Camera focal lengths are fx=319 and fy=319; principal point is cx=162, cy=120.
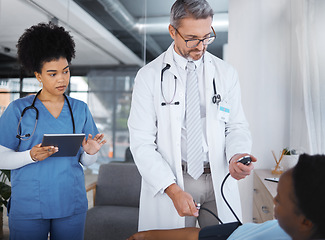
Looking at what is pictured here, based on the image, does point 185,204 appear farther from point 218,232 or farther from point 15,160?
point 15,160

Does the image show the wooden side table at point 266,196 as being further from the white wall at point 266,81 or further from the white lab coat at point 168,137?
the white lab coat at point 168,137

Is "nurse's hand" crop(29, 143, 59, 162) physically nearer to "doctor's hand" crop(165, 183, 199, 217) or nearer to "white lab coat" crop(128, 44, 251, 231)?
"white lab coat" crop(128, 44, 251, 231)

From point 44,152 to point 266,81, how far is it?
2238 mm

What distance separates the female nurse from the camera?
155cm

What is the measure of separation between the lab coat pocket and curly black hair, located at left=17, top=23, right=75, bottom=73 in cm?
59

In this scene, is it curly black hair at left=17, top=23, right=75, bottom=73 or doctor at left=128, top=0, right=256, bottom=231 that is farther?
curly black hair at left=17, top=23, right=75, bottom=73

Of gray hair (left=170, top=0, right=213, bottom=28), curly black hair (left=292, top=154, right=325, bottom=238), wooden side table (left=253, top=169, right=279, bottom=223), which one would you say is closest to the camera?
curly black hair (left=292, top=154, right=325, bottom=238)

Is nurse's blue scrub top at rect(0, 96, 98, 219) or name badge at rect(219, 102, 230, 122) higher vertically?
name badge at rect(219, 102, 230, 122)

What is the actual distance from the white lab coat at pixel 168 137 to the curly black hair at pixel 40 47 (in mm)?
498

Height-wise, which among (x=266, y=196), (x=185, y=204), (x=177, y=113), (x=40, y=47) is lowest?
(x=266, y=196)

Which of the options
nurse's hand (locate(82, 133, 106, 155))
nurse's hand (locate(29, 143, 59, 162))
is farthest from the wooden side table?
nurse's hand (locate(29, 143, 59, 162))

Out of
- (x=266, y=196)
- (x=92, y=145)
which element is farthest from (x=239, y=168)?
(x=266, y=196)

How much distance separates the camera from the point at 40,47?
1683 millimetres

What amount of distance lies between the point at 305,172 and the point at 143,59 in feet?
10.0
